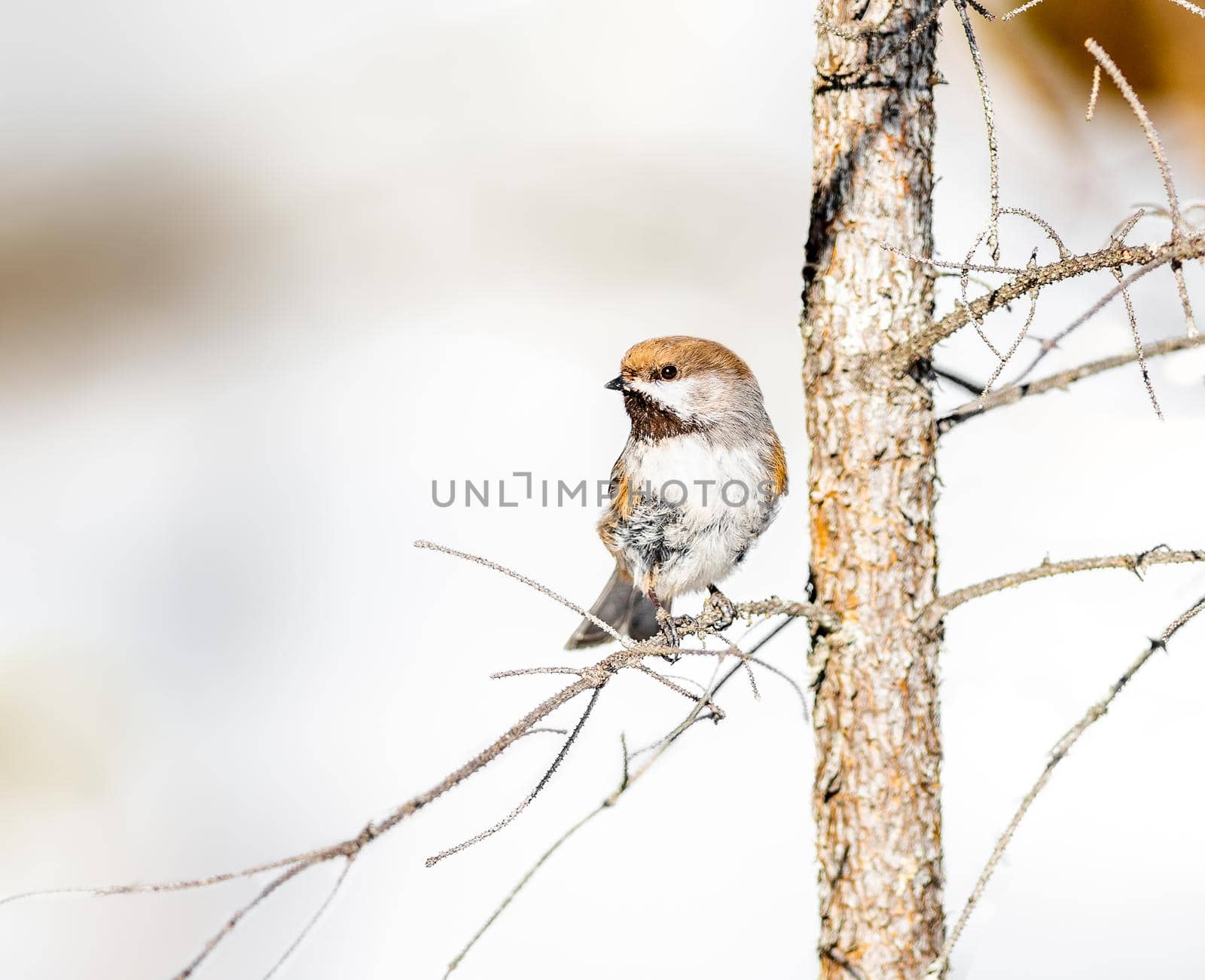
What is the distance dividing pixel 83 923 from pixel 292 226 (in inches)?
114

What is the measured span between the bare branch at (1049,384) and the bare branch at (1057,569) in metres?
0.26

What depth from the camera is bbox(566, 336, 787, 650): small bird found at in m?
2.36

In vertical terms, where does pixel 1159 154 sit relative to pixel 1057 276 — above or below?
above

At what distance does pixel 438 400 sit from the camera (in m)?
4.35

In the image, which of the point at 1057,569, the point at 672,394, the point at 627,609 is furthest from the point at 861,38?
the point at 627,609

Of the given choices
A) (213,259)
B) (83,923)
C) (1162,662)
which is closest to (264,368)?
(213,259)

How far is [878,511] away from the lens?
1.64m

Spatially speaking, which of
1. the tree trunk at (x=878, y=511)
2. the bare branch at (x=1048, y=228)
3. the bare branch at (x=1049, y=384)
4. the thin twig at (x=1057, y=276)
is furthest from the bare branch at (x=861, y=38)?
the bare branch at (x=1049, y=384)

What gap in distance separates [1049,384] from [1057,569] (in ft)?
0.95

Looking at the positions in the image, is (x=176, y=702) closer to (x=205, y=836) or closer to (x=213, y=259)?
(x=205, y=836)

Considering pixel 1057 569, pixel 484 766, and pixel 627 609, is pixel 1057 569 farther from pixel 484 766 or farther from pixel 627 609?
pixel 627 609

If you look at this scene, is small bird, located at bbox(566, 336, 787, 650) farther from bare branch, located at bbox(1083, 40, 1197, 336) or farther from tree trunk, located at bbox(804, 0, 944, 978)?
bare branch, located at bbox(1083, 40, 1197, 336)

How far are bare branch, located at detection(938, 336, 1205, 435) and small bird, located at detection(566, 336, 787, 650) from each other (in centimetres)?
74

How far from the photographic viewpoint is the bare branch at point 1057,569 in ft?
4.71
